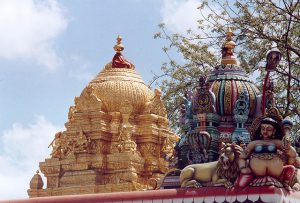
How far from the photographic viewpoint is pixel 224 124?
40.5ft

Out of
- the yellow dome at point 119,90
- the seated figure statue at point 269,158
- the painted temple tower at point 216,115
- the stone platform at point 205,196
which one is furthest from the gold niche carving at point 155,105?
the seated figure statue at point 269,158

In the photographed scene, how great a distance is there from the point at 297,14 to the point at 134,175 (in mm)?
5906

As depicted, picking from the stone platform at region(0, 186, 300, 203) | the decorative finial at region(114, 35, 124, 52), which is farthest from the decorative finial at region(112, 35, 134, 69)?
the stone platform at region(0, 186, 300, 203)

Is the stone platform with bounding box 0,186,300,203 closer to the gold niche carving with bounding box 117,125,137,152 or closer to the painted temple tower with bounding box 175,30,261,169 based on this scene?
the painted temple tower with bounding box 175,30,261,169

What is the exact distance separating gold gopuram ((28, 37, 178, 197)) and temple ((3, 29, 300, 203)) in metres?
0.02

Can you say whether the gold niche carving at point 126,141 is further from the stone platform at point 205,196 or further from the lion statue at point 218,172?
the lion statue at point 218,172

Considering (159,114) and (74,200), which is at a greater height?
(159,114)

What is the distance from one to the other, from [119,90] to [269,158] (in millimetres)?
9224

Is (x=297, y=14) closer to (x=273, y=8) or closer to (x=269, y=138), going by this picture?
(x=273, y=8)

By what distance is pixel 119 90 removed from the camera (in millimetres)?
18625

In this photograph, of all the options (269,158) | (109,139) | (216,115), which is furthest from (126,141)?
(269,158)

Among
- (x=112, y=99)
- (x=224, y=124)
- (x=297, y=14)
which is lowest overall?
(x=224, y=124)

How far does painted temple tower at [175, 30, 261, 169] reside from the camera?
467 inches

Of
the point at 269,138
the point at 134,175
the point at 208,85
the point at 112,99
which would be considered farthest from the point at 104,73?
the point at 269,138
